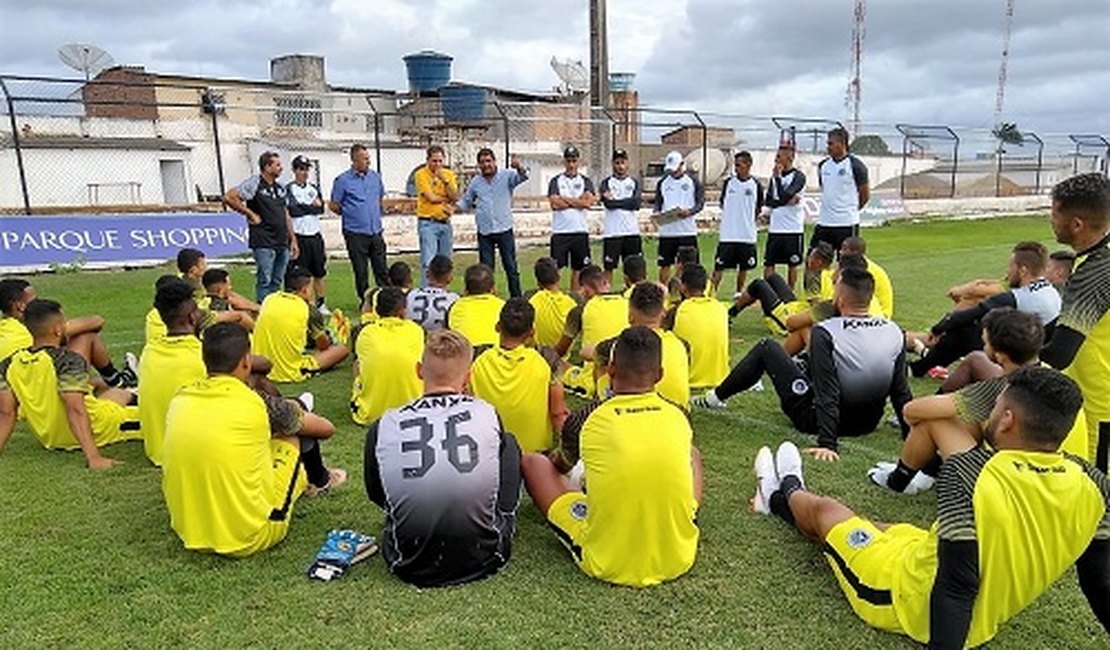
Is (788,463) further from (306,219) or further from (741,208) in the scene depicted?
(306,219)

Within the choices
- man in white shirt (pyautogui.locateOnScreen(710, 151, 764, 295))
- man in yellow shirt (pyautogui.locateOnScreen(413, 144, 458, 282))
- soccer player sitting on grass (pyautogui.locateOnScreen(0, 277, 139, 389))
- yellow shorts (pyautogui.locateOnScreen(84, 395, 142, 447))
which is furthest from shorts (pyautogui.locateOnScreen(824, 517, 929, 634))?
man in yellow shirt (pyautogui.locateOnScreen(413, 144, 458, 282))

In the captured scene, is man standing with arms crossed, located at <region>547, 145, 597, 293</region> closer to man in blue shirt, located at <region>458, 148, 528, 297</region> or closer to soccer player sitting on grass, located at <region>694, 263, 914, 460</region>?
man in blue shirt, located at <region>458, 148, 528, 297</region>

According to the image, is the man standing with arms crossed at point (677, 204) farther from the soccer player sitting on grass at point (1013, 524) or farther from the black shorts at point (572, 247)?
the soccer player sitting on grass at point (1013, 524)

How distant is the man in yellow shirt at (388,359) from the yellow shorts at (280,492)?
1635 millimetres

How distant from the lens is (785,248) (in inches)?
462

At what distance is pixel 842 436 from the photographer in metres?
5.96

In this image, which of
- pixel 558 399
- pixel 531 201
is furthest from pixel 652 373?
pixel 531 201

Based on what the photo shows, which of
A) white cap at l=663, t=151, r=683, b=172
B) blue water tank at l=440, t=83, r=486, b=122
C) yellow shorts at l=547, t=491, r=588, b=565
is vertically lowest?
yellow shorts at l=547, t=491, r=588, b=565

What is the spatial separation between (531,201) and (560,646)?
2679 centimetres

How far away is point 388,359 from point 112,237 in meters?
11.6

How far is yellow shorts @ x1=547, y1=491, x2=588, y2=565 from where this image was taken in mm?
3988

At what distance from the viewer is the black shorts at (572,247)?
11758mm

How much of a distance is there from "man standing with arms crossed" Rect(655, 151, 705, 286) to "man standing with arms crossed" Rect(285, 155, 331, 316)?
489 cm

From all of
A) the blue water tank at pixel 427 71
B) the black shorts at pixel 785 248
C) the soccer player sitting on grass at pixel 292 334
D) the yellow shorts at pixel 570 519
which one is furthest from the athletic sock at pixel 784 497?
the blue water tank at pixel 427 71
